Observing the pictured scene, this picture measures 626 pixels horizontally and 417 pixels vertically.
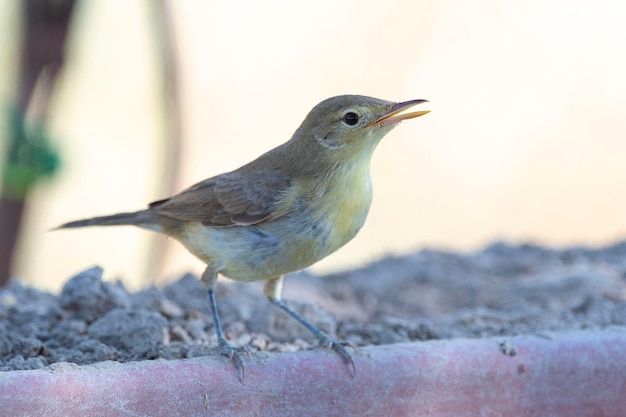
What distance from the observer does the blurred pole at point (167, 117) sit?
6.14 m

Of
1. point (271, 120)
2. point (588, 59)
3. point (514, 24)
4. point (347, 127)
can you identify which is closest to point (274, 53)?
point (271, 120)

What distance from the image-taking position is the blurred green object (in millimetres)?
5059

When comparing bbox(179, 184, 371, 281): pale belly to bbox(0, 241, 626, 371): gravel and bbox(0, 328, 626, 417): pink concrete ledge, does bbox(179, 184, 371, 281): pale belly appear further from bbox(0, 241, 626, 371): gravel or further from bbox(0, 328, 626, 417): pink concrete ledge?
bbox(0, 328, 626, 417): pink concrete ledge

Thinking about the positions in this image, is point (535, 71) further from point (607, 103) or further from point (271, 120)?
point (271, 120)

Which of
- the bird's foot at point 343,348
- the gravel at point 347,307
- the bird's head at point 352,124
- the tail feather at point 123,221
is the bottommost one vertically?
the gravel at point 347,307

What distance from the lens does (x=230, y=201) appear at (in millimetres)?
3943

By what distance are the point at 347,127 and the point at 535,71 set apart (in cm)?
679

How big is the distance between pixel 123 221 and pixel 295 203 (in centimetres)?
98

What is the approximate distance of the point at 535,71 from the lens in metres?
10.1

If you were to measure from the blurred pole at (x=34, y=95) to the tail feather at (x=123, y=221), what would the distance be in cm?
86

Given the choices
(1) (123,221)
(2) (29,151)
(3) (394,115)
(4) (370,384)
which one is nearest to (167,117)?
(2) (29,151)

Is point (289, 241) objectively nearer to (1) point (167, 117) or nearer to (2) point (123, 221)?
(2) point (123, 221)

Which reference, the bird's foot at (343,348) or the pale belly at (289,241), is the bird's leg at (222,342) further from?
the bird's foot at (343,348)

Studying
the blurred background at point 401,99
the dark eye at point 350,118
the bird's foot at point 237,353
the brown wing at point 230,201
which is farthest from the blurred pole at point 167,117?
the bird's foot at point 237,353
